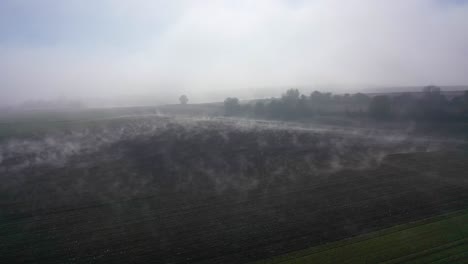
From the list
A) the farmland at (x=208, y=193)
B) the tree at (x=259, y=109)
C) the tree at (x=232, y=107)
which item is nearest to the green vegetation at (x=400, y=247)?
the farmland at (x=208, y=193)

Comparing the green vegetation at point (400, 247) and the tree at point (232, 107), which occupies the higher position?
the tree at point (232, 107)

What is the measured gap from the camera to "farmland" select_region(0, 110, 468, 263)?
782 inches

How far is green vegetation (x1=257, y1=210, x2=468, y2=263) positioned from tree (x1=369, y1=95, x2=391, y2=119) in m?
52.0

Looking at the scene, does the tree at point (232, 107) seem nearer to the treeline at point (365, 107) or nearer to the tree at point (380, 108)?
the treeline at point (365, 107)

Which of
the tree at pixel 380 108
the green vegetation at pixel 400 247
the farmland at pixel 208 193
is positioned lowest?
the green vegetation at pixel 400 247

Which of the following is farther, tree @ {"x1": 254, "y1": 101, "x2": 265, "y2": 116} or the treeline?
tree @ {"x1": 254, "y1": 101, "x2": 265, "y2": 116}

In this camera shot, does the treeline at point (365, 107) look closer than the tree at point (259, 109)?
Yes

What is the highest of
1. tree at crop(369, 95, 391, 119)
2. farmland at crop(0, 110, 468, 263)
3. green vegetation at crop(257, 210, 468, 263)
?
tree at crop(369, 95, 391, 119)

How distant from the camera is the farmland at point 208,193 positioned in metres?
19.9

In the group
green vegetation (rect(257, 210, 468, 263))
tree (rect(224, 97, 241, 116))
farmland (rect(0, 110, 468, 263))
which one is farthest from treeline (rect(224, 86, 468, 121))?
green vegetation (rect(257, 210, 468, 263))

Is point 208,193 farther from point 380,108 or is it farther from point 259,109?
point 259,109

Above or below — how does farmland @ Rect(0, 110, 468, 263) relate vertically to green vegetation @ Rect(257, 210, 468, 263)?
above

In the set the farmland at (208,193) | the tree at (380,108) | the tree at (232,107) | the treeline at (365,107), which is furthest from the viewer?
the tree at (232,107)

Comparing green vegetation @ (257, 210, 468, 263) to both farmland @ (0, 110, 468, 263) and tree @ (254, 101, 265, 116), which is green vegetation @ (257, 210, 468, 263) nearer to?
farmland @ (0, 110, 468, 263)
